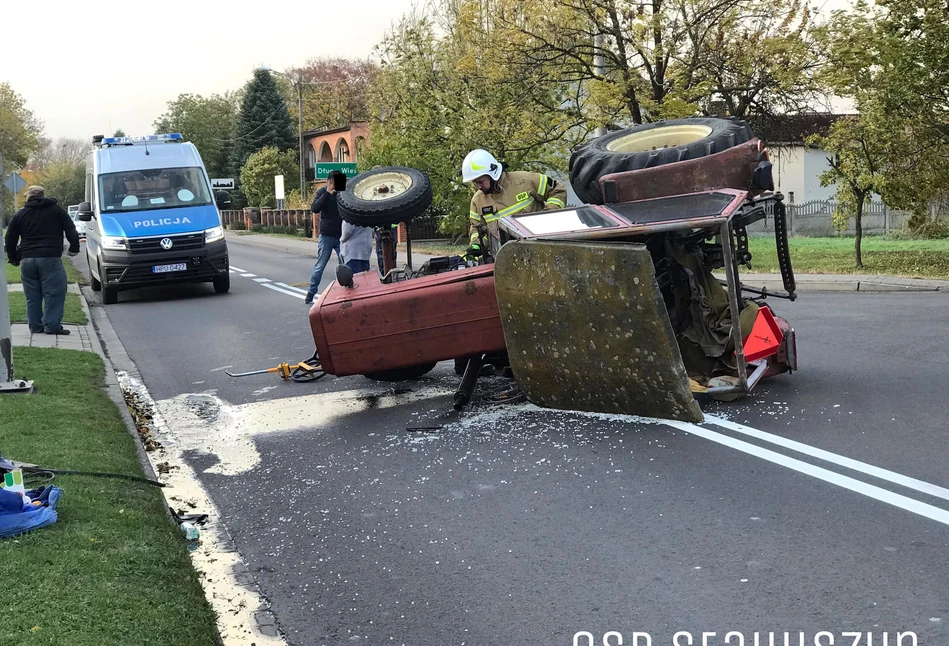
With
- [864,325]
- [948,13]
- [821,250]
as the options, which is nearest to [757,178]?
[864,325]

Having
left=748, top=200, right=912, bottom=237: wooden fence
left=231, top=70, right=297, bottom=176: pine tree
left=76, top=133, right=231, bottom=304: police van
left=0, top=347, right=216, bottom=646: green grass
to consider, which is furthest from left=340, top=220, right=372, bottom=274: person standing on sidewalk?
left=231, top=70, right=297, bottom=176: pine tree

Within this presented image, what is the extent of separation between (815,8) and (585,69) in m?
4.79

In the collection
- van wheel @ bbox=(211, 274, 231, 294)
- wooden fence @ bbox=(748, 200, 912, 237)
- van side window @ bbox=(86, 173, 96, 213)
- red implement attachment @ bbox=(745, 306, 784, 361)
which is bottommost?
wooden fence @ bbox=(748, 200, 912, 237)

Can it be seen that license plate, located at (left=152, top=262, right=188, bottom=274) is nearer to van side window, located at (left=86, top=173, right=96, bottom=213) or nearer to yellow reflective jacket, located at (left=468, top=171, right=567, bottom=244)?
van side window, located at (left=86, top=173, right=96, bottom=213)

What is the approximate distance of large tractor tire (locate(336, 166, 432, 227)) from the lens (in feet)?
27.6

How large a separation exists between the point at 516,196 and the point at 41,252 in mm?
6564

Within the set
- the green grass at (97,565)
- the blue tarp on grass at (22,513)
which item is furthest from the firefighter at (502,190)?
the blue tarp on grass at (22,513)

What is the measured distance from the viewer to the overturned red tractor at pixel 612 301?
6.08 m

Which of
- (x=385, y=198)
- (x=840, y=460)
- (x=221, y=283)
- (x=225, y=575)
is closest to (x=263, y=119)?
(x=221, y=283)

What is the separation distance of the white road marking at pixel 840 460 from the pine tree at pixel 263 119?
74648 millimetres

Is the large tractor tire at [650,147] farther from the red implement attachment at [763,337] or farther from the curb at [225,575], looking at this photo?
the curb at [225,575]

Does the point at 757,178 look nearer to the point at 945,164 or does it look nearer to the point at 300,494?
the point at 300,494

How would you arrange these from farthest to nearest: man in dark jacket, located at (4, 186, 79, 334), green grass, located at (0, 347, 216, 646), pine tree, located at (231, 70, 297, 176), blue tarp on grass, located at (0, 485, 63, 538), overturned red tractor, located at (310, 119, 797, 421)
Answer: pine tree, located at (231, 70, 297, 176) < man in dark jacket, located at (4, 186, 79, 334) < overturned red tractor, located at (310, 119, 797, 421) < blue tarp on grass, located at (0, 485, 63, 538) < green grass, located at (0, 347, 216, 646)

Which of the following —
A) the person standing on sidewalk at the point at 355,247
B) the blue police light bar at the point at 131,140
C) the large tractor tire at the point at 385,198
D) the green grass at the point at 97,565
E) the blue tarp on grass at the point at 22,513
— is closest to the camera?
the green grass at the point at 97,565
